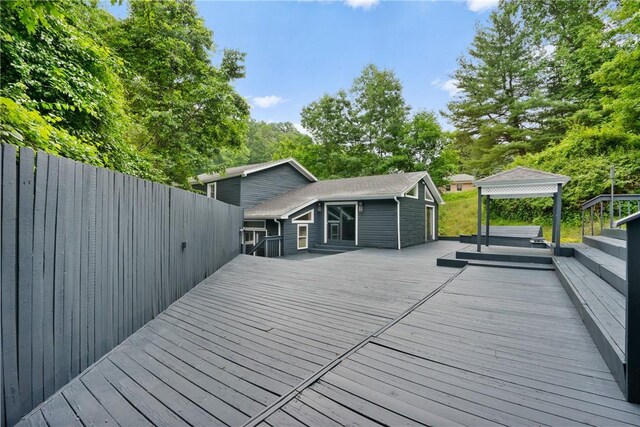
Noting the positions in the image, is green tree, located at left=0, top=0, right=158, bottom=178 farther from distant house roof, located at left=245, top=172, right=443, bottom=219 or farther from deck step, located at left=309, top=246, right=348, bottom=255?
deck step, located at left=309, top=246, right=348, bottom=255

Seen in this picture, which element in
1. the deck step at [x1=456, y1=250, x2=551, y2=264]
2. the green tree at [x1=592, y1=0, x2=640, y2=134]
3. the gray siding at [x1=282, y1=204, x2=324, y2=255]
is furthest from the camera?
the gray siding at [x1=282, y1=204, x2=324, y2=255]

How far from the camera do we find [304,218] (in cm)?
1120

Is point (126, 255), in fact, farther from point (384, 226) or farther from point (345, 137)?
point (345, 137)

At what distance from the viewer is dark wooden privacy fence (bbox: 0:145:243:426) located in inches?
62.8

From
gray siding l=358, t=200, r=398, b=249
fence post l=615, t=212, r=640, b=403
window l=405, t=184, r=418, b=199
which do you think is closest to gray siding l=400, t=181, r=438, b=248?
window l=405, t=184, r=418, b=199

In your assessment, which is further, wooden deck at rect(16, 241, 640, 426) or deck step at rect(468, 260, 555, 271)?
deck step at rect(468, 260, 555, 271)

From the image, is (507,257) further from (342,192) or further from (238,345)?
(342,192)

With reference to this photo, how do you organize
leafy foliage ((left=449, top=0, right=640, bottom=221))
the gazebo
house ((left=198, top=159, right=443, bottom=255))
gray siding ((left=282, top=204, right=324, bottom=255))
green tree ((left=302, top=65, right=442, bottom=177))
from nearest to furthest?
the gazebo
leafy foliage ((left=449, top=0, right=640, bottom=221))
house ((left=198, top=159, right=443, bottom=255))
gray siding ((left=282, top=204, right=324, bottom=255))
green tree ((left=302, top=65, right=442, bottom=177))

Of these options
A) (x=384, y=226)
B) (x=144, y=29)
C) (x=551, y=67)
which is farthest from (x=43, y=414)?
(x=551, y=67)

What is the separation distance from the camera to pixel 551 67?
16422 mm

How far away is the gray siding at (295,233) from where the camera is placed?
10.4 metres

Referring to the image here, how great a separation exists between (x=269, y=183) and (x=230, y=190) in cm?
202

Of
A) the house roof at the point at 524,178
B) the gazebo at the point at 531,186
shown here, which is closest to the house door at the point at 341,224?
the gazebo at the point at 531,186

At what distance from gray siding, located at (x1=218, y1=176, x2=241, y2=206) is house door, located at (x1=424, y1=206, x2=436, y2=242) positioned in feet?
29.6
